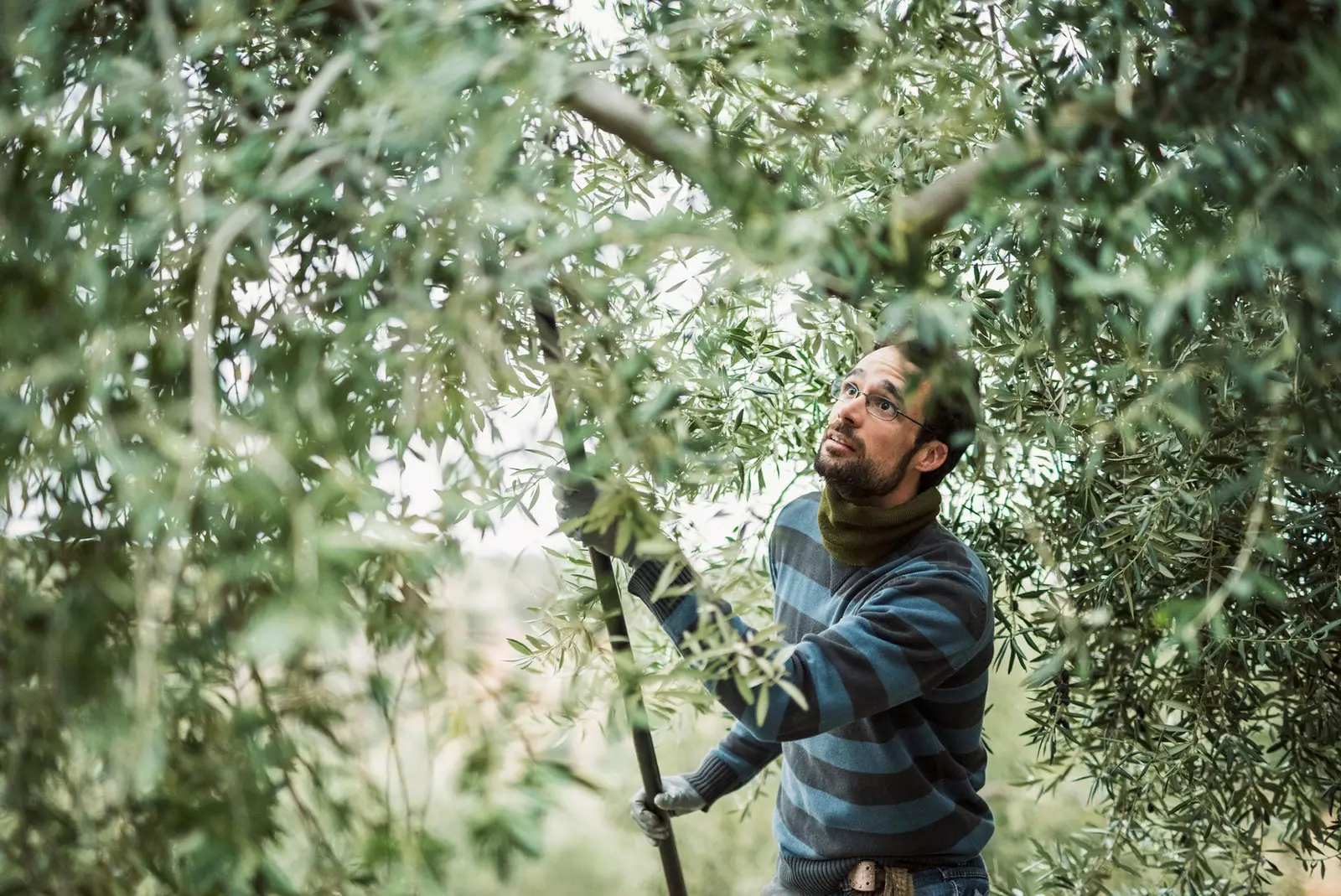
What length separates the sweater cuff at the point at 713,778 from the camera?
1.70 m

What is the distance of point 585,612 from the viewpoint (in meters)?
1.17

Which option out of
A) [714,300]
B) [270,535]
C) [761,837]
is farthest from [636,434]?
[761,837]

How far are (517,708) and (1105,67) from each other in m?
0.64

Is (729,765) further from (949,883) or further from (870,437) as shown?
(870,437)

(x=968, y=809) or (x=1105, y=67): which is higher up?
(x=1105, y=67)

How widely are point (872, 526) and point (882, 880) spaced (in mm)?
474

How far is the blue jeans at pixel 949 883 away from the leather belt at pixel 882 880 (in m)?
0.02

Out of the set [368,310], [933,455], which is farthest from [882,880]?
[368,310]

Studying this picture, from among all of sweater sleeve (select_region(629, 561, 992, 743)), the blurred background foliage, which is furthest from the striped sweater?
the blurred background foliage

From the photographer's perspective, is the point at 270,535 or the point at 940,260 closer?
the point at 270,535

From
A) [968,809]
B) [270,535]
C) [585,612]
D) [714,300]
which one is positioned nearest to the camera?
[270,535]

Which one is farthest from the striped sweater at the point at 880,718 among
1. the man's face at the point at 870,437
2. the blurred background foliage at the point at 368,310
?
the blurred background foliage at the point at 368,310

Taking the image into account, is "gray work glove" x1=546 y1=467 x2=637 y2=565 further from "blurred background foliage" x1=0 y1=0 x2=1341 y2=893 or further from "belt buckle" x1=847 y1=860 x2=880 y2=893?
"belt buckle" x1=847 y1=860 x2=880 y2=893

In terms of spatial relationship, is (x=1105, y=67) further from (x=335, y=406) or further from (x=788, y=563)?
(x=788, y=563)
